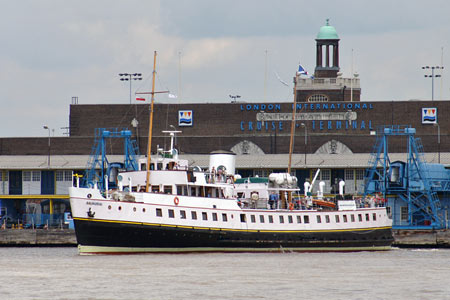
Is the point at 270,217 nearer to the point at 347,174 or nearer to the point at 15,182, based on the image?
the point at 347,174

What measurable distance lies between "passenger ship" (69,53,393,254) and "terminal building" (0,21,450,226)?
3125 cm

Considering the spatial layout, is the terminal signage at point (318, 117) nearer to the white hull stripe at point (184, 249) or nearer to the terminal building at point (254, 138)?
the terminal building at point (254, 138)

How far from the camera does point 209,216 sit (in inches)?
3260

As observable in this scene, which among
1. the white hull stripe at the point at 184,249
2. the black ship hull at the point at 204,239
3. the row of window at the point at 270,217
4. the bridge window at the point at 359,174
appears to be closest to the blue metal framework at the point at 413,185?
the bridge window at the point at 359,174

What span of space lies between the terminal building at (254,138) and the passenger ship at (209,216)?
103 ft

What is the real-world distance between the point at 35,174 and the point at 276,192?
43513mm

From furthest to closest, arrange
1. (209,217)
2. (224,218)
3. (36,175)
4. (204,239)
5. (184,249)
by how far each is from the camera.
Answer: (36,175) → (224,218) → (209,217) → (204,239) → (184,249)

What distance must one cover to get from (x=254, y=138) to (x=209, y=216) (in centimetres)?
5137

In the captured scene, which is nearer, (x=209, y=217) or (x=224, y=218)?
(x=209, y=217)

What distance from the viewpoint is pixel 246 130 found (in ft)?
454

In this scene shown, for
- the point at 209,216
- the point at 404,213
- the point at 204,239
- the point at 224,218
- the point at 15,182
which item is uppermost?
the point at 15,182

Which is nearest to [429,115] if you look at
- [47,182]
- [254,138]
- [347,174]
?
[347,174]

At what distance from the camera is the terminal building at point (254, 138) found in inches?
4951

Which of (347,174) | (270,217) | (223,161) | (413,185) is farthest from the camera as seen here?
(347,174)
